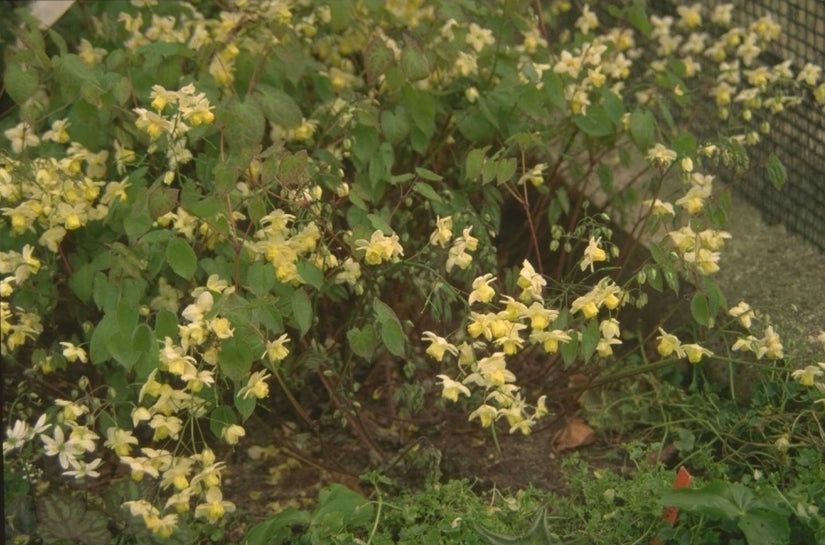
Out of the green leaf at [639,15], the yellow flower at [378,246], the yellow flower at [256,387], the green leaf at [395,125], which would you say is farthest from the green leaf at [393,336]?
the green leaf at [639,15]

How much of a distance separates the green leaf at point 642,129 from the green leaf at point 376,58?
0.59 metres

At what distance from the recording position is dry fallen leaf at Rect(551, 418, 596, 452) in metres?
3.21

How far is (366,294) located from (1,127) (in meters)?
1.08

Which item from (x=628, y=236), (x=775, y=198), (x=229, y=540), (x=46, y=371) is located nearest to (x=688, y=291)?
(x=628, y=236)

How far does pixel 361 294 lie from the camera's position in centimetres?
285

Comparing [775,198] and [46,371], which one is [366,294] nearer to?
[46,371]

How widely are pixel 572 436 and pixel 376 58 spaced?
1019mm

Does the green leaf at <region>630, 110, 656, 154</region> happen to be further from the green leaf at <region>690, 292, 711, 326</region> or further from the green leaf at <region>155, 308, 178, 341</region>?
the green leaf at <region>155, 308, 178, 341</region>

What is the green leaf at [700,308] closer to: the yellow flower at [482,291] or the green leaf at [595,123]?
the yellow flower at [482,291]

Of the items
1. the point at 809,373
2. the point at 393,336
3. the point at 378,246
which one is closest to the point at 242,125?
the point at 378,246

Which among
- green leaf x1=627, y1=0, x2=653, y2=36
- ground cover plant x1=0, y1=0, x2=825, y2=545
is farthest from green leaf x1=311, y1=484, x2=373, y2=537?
green leaf x1=627, y1=0, x2=653, y2=36

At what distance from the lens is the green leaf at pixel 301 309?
8.32ft

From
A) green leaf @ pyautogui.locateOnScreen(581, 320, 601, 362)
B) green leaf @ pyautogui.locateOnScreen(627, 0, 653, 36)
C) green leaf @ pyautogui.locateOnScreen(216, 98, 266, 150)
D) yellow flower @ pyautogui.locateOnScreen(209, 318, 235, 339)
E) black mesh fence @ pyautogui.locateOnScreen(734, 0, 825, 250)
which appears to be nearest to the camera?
yellow flower @ pyautogui.locateOnScreen(209, 318, 235, 339)

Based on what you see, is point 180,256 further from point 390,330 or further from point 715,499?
point 715,499
